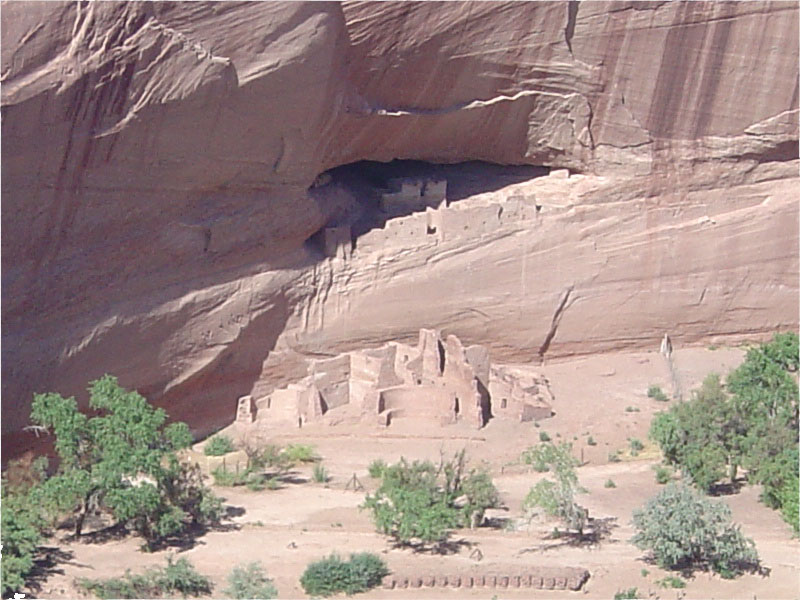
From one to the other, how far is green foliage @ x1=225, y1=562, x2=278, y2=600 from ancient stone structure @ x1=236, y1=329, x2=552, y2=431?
198 inches

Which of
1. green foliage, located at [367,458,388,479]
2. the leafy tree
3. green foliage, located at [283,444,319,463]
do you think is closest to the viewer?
the leafy tree

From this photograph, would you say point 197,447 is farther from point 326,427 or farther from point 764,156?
point 764,156

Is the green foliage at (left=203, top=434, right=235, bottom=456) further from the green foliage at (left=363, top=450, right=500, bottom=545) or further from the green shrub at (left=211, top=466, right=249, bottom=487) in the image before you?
the green foliage at (left=363, top=450, right=500, bottom=545)

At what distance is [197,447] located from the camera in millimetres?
19906

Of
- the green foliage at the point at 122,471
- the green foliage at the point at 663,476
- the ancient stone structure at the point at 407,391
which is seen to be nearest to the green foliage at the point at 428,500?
the green foliage at the point at 122,471

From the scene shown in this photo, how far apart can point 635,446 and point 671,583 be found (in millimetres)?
4478

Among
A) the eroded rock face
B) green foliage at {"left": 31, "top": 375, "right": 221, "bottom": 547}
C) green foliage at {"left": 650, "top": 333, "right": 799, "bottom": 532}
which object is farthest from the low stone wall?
the eroded rock face

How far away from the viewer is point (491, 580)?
1526 centimetres

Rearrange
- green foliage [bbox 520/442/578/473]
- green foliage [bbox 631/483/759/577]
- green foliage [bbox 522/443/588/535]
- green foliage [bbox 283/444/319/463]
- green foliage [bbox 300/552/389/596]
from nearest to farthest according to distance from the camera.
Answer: green foliage [bbox 300/552/389/596] → green foliage [bbox 631/483/759/577] → green foliage [bbox 522/443/588/535] → green foliage [bbox 520/442/578/473] → green foliage [bbox 283/444/319/463]

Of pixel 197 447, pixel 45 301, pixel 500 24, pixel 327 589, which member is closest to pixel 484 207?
pixel 500 24

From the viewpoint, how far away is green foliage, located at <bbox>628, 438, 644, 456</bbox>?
19.7m

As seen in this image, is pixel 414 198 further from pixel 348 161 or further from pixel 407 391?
pixel 407 391

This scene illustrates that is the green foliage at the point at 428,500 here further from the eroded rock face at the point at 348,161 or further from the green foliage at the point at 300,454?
the eroded rock face at the point at 348,161

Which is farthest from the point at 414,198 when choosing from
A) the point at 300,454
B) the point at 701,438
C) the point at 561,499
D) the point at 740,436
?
the point at 561,499
